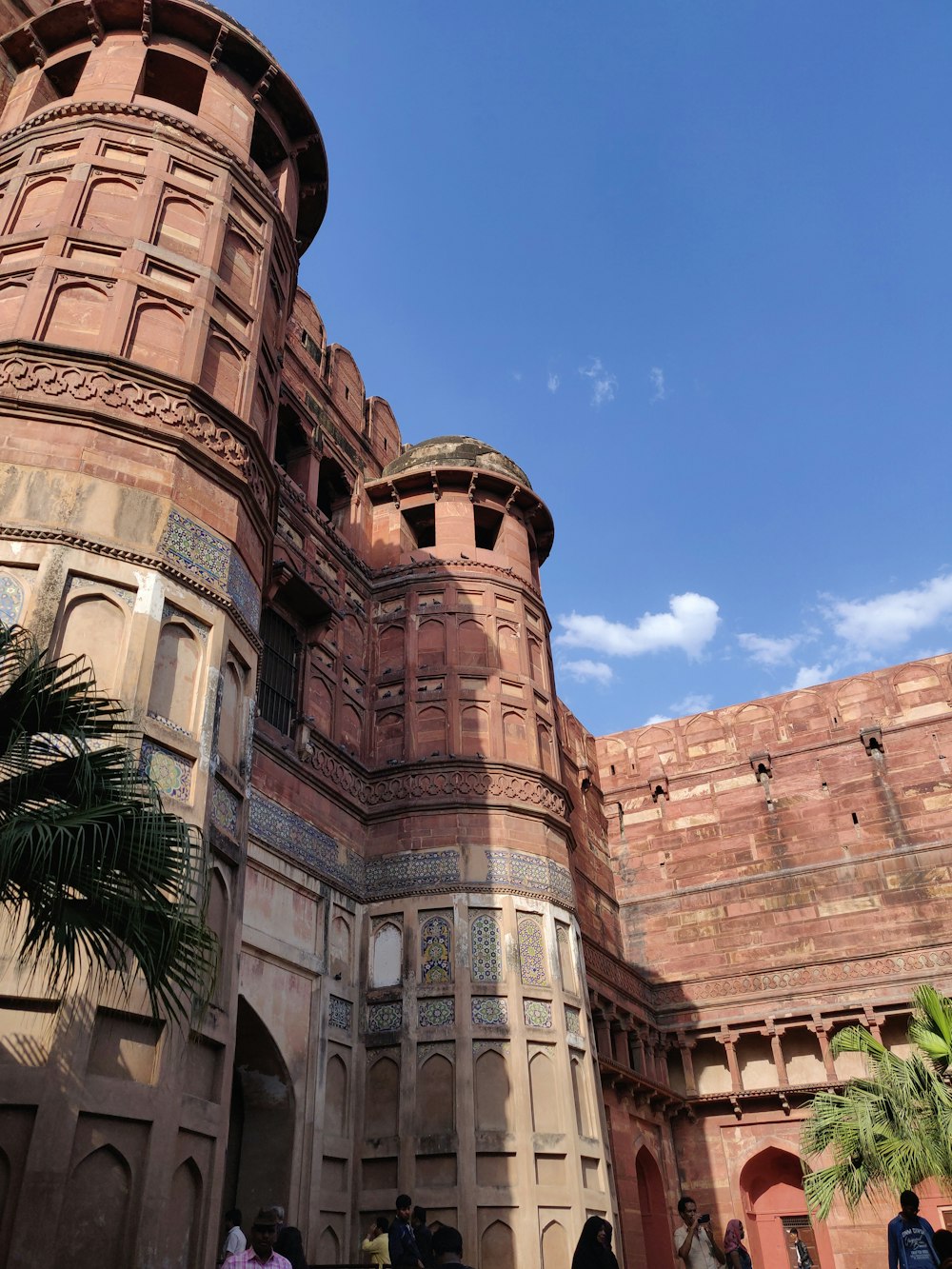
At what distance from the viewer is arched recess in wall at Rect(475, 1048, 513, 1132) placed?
41.1 feet

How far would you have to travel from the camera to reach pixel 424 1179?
484 inches

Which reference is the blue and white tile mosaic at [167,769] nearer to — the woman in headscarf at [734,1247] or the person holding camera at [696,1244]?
the person holding camera at [696,1244]

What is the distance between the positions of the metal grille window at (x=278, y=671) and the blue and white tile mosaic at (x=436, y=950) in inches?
126

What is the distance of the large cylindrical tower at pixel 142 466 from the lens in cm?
650

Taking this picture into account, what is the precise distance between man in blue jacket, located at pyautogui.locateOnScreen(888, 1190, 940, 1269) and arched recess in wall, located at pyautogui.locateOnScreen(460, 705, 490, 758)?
27.5 ft

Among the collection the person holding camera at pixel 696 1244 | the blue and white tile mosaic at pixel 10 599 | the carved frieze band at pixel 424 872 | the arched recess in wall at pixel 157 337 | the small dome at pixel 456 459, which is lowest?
the person holding camera at pixel 696 1244

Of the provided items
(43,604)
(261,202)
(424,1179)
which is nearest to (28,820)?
(43,604)

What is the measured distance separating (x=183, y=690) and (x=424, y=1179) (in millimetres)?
7104

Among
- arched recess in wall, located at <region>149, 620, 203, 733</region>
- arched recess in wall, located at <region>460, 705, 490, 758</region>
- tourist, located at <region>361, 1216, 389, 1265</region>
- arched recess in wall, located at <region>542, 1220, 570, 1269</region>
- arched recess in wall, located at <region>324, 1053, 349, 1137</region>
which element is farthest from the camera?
arched recess in wall, located at <region>460, 705, 490, 758</region>

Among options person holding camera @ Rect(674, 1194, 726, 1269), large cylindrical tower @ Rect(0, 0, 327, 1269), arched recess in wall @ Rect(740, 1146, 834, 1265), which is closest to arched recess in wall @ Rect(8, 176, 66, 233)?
large cylindrical tower @ Rect(0, 0, 327, 1269)

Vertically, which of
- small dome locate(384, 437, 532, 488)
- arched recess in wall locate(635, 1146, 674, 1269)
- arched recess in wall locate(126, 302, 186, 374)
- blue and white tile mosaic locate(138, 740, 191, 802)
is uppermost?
small dome locate(384, 437, 532, 488)

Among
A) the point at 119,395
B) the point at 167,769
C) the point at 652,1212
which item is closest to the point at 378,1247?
the point at 167,769

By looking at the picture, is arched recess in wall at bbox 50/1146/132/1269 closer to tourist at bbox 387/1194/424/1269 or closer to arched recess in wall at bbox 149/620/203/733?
tourist at bbox 387/1194/424/1269

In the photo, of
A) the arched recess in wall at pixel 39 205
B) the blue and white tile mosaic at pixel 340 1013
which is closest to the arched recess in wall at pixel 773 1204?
the blue and white tile mosaic at pixel 340 1013
